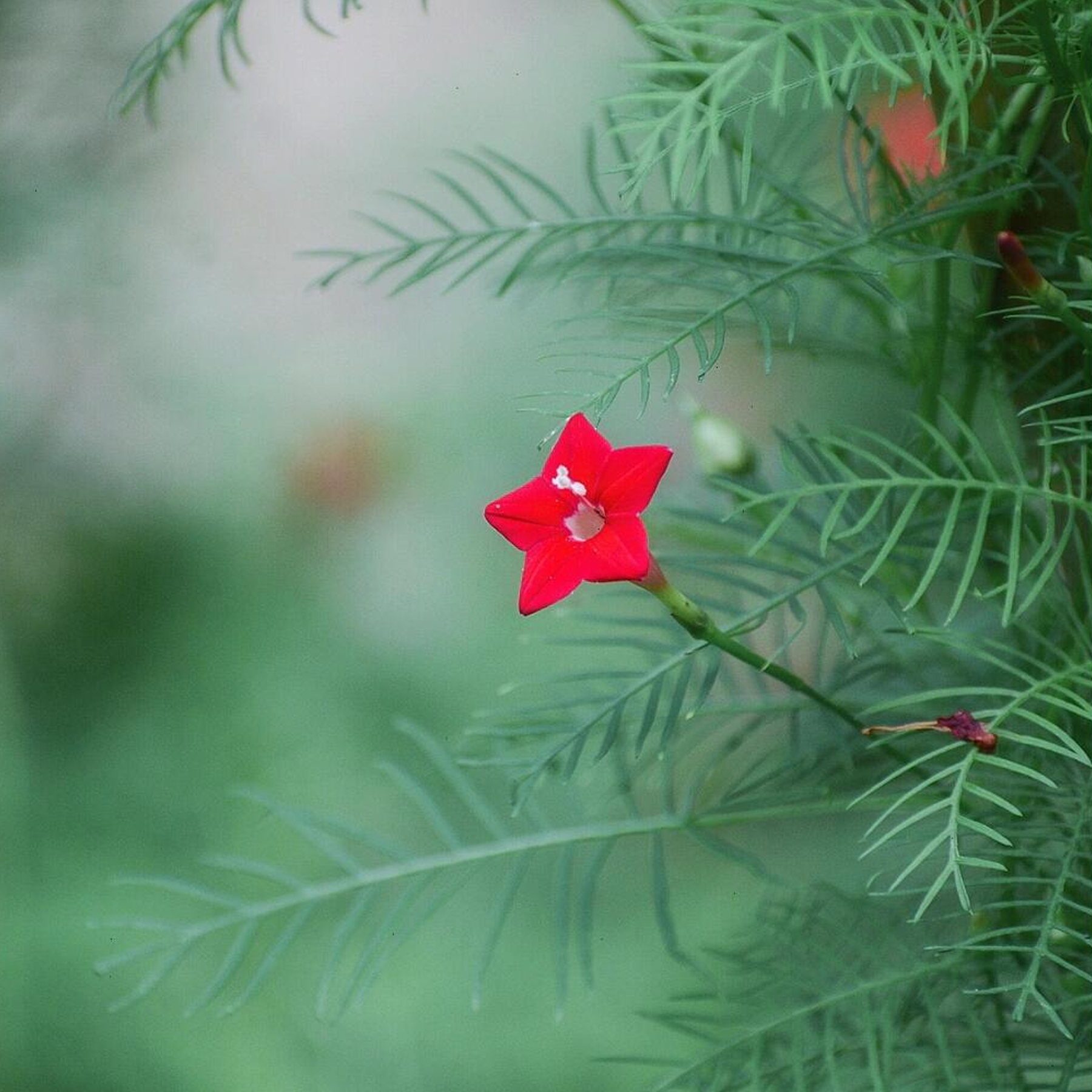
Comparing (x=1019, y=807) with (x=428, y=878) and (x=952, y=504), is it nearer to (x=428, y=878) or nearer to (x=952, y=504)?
(x=952, y=504)

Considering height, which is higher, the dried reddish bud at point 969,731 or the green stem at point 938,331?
the green stem at point 938,331

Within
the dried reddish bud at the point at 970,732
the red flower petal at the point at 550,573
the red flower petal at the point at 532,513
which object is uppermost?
the red flower petal at the point at 532,513

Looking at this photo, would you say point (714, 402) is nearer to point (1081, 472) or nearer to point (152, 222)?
point (152, 222)

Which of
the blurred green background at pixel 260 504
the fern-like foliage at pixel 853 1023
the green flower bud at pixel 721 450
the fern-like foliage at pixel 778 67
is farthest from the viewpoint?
the blurred green background at pixel 260 504

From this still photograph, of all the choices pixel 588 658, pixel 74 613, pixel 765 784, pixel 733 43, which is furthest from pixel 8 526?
pixel 733 43

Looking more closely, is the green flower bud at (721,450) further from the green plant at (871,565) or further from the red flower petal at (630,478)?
the red flower petal at (630,478)

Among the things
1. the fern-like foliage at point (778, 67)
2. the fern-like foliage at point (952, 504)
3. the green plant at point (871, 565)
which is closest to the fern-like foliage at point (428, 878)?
the green plant at point (871, 565)

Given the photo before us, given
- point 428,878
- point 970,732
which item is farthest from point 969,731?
point 428,878

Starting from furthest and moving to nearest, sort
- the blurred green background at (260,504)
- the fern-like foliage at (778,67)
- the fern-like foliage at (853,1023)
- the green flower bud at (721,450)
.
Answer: the blurred green background at (260,504)
the green flower bud at (721,450)
the fern-like foliage at (853,1023)
the fern-like foliage at (778,67)
